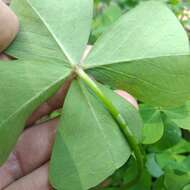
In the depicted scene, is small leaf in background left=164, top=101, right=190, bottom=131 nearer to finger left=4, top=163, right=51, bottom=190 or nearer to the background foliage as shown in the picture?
the background foliage

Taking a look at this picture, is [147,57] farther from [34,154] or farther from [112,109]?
[34,154]

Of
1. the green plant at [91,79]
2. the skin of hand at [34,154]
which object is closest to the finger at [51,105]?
the skin of hand at [34,154]

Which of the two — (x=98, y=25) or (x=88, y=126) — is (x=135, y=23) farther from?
(x=98, y=25)

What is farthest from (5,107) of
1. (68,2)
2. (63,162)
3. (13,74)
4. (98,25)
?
(98,25)

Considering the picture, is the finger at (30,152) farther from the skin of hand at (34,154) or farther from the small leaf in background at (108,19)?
the small leaf in background at (108,19)

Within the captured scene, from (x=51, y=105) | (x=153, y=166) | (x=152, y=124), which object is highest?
(x=51, y=105)

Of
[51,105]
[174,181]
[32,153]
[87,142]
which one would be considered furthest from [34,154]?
[174,181]

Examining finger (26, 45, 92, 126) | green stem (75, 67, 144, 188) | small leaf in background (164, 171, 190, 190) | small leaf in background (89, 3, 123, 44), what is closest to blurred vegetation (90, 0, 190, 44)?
small leaf in background (89, 3, 123, 44)
